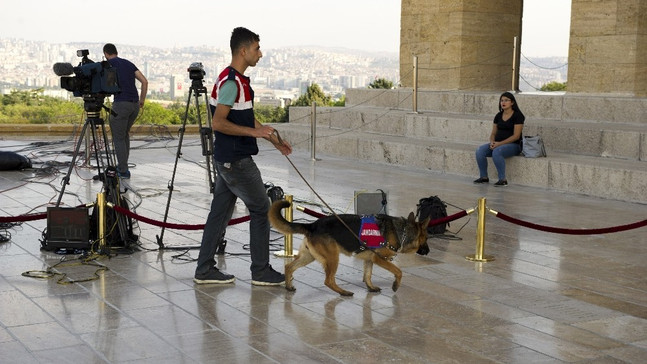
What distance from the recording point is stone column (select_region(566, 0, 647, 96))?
14133 mm

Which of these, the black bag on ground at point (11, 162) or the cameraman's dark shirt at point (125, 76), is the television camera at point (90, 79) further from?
the black bag on ground at point (11, 162)

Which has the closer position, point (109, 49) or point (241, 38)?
point (241, 38)

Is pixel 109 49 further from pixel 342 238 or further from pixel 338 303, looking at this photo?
pixel 338 303

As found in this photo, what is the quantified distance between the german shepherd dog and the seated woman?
21.0ft

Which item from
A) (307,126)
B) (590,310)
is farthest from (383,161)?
(590,310)

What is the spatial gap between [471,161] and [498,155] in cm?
91

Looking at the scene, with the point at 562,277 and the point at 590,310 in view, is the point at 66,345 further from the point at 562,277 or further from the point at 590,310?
the point at 562,277

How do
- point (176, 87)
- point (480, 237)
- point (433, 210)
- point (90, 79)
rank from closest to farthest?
point (480, 237) → point (90, 79) → point (433, 210) → point (176, 87)

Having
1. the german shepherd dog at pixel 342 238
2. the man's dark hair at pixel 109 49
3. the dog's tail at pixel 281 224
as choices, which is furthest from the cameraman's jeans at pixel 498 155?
the dog's tail at pixel 281 224

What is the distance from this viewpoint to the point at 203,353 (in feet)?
16.6

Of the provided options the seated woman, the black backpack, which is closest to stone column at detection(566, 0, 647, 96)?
the seated woman

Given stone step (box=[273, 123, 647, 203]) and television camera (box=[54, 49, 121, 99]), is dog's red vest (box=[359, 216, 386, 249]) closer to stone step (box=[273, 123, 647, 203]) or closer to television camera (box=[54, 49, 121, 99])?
television camera (box=[54, 49, 121, 99])

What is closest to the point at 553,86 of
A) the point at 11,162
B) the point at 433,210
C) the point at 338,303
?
the point at 11,162

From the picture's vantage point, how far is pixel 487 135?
14.6 m
